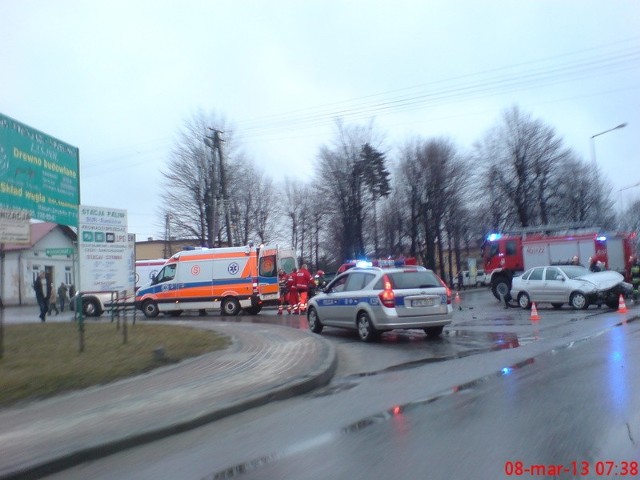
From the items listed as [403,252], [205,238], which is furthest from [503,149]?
[205,238]

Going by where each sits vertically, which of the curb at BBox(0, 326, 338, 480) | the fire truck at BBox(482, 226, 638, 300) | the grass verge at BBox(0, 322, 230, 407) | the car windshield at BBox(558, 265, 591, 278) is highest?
the fire truck at BBox(482, 226, 638, 300)

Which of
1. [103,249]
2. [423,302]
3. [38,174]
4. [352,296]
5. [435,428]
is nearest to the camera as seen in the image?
[435,428]

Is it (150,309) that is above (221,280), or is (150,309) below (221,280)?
below

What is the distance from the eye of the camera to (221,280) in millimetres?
25172

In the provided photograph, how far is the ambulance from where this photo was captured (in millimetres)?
24750

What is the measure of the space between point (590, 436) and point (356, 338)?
949 centimetres

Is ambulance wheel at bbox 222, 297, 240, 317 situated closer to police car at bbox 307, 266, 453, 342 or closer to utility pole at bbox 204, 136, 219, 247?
police car at bbox 307, 266, 453, 342

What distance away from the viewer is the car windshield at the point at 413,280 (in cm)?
1411

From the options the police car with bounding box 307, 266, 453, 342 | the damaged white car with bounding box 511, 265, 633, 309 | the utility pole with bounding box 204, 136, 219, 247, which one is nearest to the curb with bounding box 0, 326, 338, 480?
the police car with bounding box 307, 266, 453, 342

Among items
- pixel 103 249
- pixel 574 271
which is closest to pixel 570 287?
pixel 574 271

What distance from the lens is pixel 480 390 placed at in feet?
27.6
